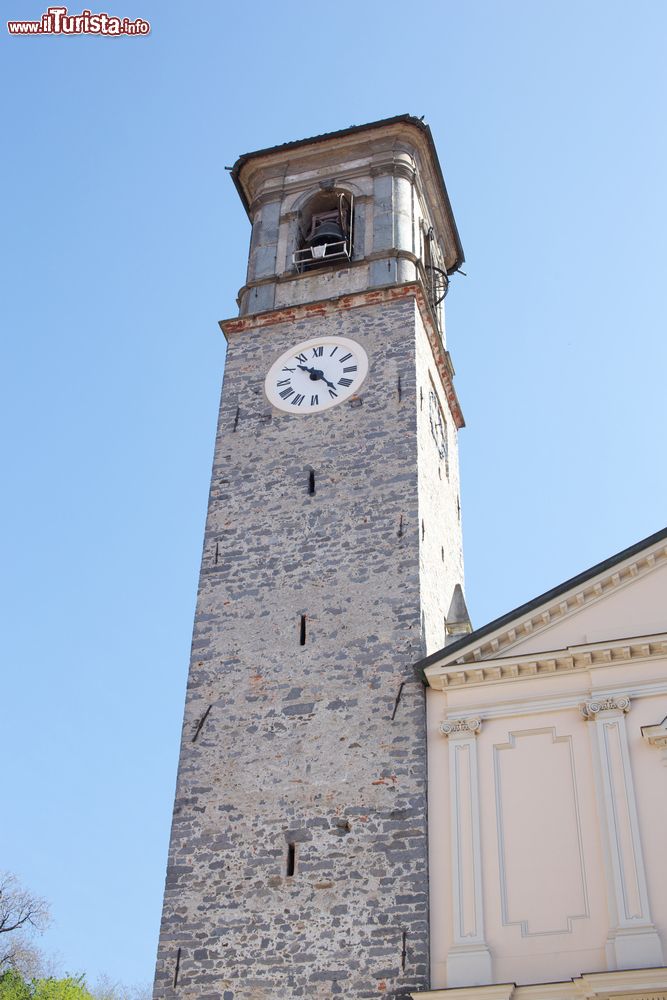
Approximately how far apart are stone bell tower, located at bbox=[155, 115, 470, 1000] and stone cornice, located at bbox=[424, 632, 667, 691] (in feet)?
1.65

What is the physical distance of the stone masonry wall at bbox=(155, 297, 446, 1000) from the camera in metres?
13.8

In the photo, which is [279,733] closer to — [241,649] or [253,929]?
[241,649]

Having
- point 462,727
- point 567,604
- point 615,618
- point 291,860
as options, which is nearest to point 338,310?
point 567,604

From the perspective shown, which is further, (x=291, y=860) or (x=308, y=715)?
(x=308, y=715)

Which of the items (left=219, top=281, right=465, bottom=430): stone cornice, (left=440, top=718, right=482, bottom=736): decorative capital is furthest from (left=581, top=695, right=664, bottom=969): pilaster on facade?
(left=219, top=281, right=465, bottom=430): stone cornice

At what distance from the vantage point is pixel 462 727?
1502 cm

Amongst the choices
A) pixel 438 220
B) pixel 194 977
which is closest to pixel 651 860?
pixel 194 977

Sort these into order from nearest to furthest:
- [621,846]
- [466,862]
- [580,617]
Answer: [621,846]
[466,862]
[580,617]

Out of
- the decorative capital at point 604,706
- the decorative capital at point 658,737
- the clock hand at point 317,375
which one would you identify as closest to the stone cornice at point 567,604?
the decorative capital at point 604,706

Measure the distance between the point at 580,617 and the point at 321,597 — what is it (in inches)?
143

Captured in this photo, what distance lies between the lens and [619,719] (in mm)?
14516

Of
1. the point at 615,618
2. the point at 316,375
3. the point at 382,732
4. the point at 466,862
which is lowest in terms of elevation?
the point at 466,862

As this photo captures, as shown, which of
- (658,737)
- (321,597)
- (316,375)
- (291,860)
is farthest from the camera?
(316,375)

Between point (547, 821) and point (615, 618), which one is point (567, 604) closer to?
point (615, 618)
